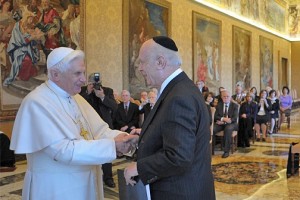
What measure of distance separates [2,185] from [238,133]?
721 centimetres

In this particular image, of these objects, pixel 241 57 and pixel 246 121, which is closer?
pixel 246 121

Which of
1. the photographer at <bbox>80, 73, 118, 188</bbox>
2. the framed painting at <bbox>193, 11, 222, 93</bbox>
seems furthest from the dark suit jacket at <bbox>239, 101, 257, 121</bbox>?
the photographer at <bbox>80, 73, 118, 188</bbox>

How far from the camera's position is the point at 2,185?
21.6 feet

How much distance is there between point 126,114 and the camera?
907 cm

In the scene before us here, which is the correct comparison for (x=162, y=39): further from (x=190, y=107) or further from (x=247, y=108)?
(x=247, y=108)

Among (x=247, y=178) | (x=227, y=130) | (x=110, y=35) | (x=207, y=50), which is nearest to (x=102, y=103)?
(x=247, y=178)

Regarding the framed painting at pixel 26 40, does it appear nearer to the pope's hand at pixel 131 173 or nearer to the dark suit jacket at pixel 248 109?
the dark suit jacket at pixel 248 109

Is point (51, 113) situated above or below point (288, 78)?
below

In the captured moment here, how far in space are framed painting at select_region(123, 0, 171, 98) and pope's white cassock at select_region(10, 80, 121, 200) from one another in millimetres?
9515

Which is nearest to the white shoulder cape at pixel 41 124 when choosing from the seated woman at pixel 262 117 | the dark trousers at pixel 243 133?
the dark trousers at pixel 243 133

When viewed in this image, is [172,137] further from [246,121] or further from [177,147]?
[246,121]

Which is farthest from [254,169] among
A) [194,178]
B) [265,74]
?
[265,74]

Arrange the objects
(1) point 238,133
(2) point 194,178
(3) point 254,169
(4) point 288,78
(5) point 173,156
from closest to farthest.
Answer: (5) point 173,156
(2) point 194,178
(3) point 254,169
(1) point 238,133
(4) point 288,78

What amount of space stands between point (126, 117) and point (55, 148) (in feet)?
21.1
